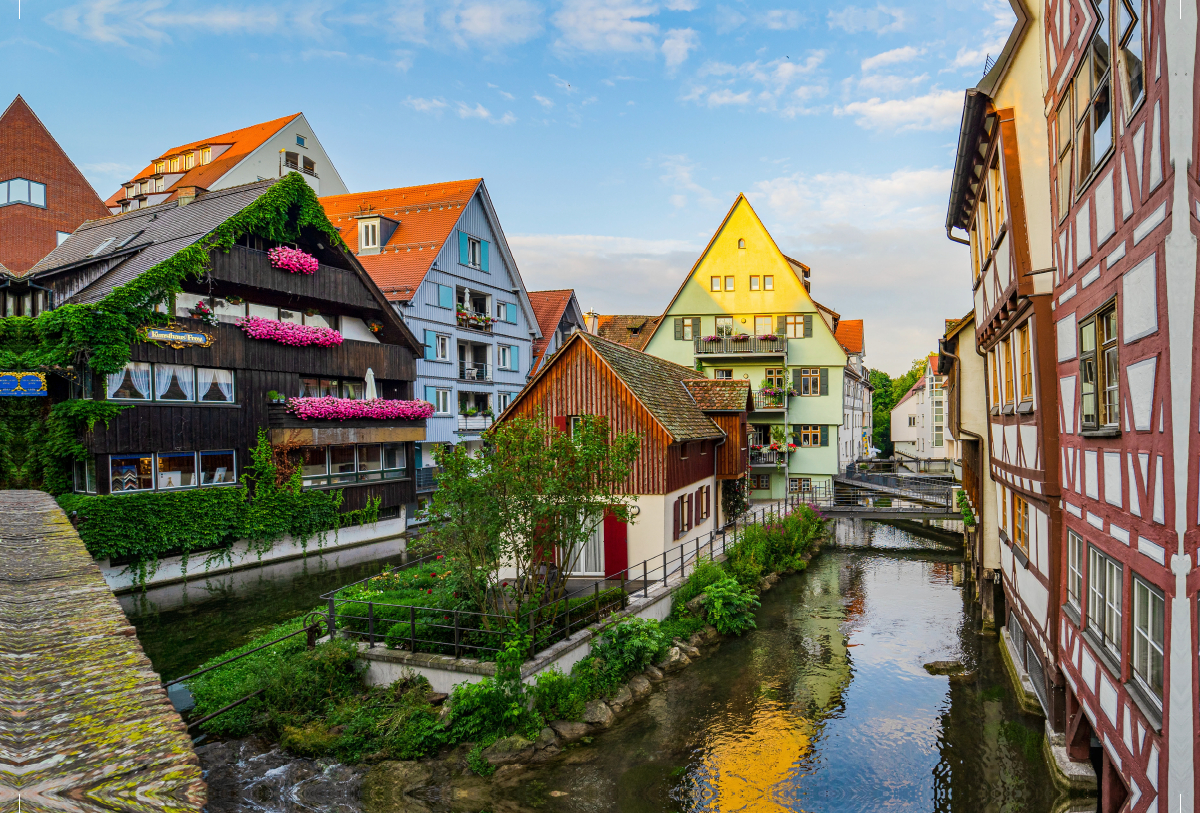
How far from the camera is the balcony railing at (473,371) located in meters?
37.5

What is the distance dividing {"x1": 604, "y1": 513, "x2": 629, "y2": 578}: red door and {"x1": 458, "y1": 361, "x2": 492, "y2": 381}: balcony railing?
65.7ft

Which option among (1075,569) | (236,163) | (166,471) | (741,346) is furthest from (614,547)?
(236,163)

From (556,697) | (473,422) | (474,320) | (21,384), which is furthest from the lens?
(473,422)

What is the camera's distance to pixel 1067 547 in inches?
368

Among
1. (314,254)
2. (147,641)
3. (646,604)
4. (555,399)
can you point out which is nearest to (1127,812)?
(646,604)

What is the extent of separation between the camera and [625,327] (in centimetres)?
4938

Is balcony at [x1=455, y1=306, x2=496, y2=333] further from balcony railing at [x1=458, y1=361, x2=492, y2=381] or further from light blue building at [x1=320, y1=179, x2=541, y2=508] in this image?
balcony railing at [x1=458, y1=361, x2=492, y2=381]

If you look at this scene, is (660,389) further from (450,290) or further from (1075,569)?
(450,290)

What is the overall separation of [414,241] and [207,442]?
15.8m

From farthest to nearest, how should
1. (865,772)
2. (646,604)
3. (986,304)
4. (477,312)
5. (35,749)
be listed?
(477,312) < (646,604) < (986,304) < (865,772) < (35,749)

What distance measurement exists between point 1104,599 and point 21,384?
25.3 meters

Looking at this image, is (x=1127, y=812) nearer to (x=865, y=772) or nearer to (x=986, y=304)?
(x=865, y=772)

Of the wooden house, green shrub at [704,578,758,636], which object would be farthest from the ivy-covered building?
green shrub at [704,578,758,636]

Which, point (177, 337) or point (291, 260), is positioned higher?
point (291, 260)
